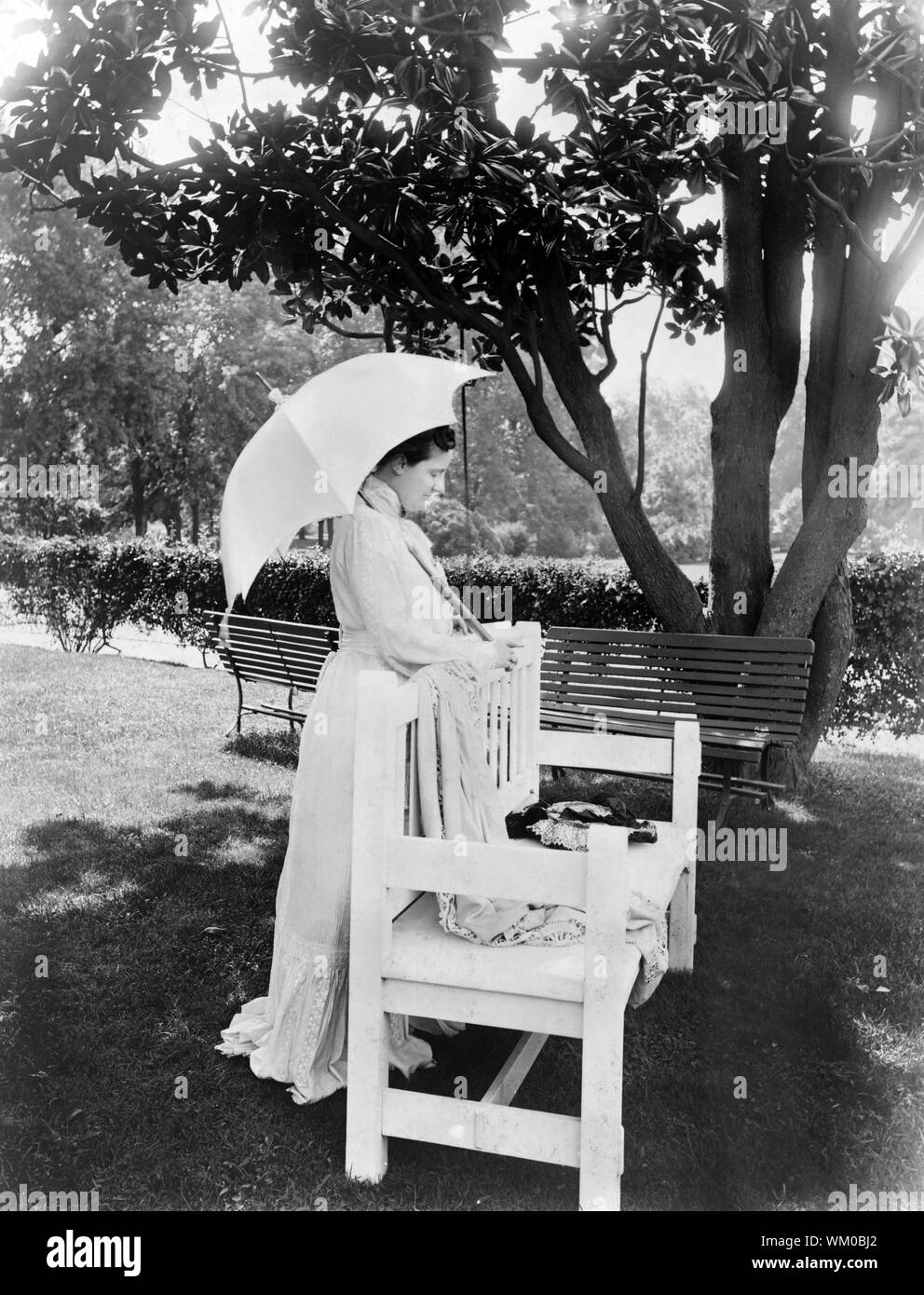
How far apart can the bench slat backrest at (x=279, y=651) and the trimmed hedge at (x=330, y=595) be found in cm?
235

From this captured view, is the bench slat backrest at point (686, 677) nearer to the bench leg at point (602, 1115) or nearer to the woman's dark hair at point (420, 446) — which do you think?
the woman's dark hair at point (420, 446)

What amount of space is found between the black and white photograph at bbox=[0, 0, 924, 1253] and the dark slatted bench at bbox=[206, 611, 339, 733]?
2.0 inches

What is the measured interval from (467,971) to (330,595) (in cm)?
912

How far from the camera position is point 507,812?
12.3 ft

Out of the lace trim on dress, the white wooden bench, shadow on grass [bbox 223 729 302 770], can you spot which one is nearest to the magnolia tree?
shadow on grass [bbox 223 729 302 770]

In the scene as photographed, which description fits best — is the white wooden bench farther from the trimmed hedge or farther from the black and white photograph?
the trimmed hedge

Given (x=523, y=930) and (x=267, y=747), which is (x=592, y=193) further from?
(x=267, y=747)

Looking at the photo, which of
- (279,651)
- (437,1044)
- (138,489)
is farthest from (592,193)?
(138,489)

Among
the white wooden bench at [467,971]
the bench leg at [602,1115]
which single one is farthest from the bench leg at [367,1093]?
the bench leg at [602,1115]

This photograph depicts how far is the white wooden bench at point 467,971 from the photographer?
2.45 metres

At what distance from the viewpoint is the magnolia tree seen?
4.95 meters

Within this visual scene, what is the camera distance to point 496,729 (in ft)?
11.8

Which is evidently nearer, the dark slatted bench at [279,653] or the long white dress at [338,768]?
the long white dress at [338,768]
